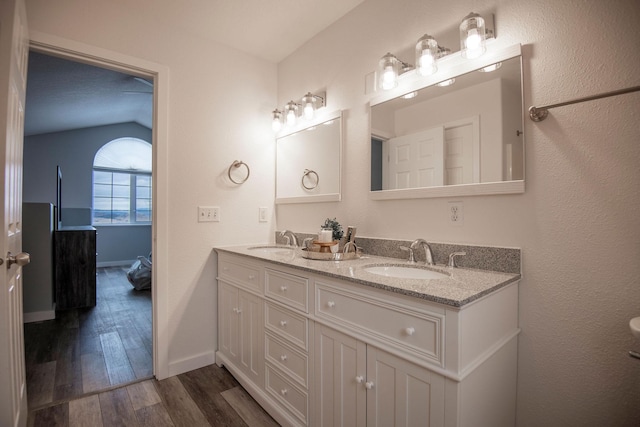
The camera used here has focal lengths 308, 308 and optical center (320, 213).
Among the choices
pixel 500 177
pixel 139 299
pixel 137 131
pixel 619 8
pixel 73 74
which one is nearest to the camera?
pixel 619 8

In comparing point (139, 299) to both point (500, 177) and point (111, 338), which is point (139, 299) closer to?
point (111, 338)

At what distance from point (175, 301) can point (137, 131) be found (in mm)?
5571

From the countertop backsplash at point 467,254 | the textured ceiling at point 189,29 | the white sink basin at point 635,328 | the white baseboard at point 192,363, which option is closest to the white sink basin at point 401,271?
the countertop backsplash at point 467,254

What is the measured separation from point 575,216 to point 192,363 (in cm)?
234

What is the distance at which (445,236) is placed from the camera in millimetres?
1483

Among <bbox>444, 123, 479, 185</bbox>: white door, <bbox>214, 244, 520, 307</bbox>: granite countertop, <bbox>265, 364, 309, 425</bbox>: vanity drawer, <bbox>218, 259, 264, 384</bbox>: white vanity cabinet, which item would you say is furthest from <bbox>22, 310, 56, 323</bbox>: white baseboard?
<bbox>444, 123, 479, 185</bbox>: white door

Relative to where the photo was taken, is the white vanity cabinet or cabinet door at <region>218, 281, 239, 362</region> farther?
cabinet door at <region>218, 281, 239, 362</region>

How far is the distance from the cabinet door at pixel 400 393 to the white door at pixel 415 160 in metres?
0.87

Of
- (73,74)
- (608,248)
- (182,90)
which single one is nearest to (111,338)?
(182,90)

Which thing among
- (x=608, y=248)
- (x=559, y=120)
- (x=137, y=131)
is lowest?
(x=608, y=248)

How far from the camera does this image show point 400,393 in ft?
3.37

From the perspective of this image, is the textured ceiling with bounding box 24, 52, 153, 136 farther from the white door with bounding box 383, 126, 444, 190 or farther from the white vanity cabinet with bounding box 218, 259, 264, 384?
the white door with bounding box 383, 126, 444, 190

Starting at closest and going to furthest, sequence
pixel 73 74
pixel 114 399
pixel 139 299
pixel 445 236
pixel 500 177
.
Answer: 1. pixel 500 177
2. pixel 445 236
3. pixel 114 399
4. pixel 73 74
5. pixel 139 299

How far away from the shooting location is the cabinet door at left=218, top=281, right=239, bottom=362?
6.58 feet
